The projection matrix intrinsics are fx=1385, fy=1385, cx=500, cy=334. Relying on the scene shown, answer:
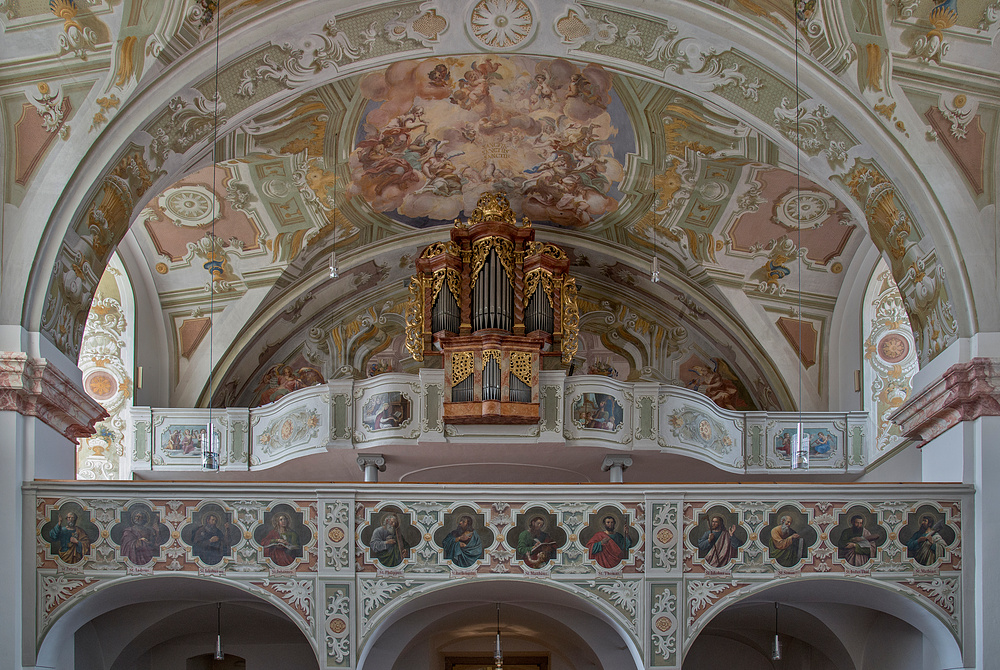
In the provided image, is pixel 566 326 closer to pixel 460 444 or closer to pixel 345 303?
pixel 460 444

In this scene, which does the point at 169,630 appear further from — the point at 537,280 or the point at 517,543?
the point at 537,280

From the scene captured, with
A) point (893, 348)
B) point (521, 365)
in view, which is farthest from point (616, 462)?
point (893, 348)

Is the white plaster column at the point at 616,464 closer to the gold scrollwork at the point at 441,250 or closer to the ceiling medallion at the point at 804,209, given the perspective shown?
the gold scrollwork at the point at 441,250

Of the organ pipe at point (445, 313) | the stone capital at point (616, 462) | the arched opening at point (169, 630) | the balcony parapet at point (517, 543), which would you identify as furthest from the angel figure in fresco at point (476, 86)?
the arched opening at point (169, 630)

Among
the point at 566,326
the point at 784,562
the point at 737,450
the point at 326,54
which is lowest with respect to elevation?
the point at 784,562

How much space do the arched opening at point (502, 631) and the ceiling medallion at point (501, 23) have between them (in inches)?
275

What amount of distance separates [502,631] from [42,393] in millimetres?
8956

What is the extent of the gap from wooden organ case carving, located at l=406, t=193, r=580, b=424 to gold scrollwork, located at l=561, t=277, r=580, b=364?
0.6 inches

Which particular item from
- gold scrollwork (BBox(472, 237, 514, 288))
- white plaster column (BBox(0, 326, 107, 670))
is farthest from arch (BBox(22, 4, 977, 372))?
gold scrollwork (BBox(472, 237, 514, 288))

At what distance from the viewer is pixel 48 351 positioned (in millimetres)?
16688

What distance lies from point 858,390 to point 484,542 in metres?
7.79

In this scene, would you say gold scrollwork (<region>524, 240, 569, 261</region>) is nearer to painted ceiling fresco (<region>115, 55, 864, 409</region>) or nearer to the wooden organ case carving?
the wooden organ case carving

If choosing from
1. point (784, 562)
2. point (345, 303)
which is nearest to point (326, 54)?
point (345, 303)

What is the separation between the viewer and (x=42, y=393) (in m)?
16.3
